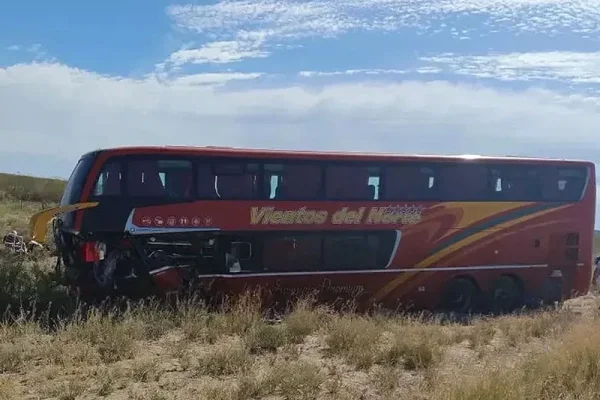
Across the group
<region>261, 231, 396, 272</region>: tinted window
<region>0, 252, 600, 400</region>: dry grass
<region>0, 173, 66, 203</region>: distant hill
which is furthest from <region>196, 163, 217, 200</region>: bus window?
<region>0, 173, 66, 203</region>: distant hill

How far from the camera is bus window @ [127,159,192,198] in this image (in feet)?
44.3

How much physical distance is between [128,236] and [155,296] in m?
1.17

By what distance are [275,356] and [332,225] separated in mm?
5949

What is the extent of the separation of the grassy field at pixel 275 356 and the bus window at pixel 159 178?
2.30m

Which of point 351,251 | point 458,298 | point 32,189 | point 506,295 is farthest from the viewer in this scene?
point 32,189

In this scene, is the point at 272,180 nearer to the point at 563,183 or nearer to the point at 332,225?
the point at 332,225

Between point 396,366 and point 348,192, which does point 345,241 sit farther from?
point 396,366

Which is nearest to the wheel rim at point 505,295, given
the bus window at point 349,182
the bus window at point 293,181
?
the bus window at point 349,182

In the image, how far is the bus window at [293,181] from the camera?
47.5ft

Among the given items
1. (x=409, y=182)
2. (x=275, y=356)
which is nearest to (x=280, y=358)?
(x=275, y=356)

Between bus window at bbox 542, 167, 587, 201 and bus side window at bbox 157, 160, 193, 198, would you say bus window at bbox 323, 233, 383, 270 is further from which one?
bus window at bbox 542, 167, 587, 201

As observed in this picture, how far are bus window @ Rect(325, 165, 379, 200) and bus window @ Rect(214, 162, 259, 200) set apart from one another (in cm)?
154

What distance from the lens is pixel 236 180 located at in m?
14.2

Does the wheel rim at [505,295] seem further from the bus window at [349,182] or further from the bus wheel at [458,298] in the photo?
the bus window at [349,182]
